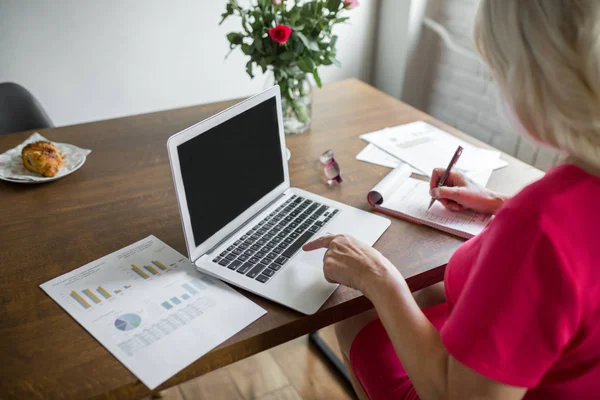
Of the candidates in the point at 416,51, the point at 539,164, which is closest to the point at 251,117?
the point at 539,164

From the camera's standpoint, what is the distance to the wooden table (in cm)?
78

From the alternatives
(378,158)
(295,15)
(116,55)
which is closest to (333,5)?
(295,15)

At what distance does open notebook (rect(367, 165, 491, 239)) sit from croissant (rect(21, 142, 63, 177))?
820mm

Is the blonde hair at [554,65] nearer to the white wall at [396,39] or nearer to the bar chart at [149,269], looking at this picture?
A: the bar chart at [149,269]

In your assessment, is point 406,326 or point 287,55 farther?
point 287,55

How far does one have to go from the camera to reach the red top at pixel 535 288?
0.64m

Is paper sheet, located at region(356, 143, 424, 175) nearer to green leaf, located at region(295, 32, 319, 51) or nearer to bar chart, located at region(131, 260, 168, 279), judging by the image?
green leaf, located at region(295, 32, 319, 51)

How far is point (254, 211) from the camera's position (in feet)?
3.71

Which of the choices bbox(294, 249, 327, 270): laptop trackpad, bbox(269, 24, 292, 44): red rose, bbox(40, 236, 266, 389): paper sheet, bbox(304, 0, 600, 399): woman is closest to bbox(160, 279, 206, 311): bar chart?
bbox(40, 236, 266, 389): paper sheet

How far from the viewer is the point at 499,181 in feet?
4.38

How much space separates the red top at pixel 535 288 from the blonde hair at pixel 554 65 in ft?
0.20

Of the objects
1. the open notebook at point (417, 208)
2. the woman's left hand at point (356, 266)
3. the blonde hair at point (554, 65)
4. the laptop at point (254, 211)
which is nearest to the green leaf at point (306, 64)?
the laptop at point (254, 211)

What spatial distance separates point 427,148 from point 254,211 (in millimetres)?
645

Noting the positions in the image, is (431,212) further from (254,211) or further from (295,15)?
(295,15)
